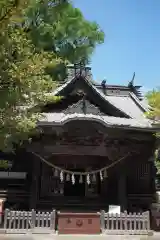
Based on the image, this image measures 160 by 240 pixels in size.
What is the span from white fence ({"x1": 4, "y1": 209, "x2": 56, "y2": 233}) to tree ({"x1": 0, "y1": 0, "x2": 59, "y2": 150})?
556 centimetres

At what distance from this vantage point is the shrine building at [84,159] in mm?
14156

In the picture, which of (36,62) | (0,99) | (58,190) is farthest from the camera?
(58,190)

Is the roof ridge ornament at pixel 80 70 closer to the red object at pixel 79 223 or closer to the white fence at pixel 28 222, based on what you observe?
the red object at pixel 79 223

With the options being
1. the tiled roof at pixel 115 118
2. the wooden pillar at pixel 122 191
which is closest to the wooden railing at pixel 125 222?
the wooden pillar at pixel 122 191

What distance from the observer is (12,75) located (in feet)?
20.6

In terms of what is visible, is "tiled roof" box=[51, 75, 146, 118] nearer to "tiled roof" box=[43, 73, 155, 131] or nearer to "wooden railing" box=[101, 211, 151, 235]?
"tiled roof" box=[43, 73, 155, 131]

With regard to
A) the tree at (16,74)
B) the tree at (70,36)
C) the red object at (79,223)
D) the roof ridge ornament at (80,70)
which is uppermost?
the tree at (70,36)

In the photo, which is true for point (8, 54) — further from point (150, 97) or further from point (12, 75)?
point (150, 97)

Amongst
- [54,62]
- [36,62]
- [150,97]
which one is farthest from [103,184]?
[36,62]

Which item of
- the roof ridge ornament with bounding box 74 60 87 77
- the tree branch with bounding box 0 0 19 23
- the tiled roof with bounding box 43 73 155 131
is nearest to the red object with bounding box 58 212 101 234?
the tiled roof with bounding box 43 73 155 131

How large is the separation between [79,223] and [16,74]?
8.36m

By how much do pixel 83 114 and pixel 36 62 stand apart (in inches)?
309

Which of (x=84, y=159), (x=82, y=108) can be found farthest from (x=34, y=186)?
(x=82, y=108)

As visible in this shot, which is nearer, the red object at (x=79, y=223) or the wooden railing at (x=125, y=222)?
the red object at (x=79, y=223)
